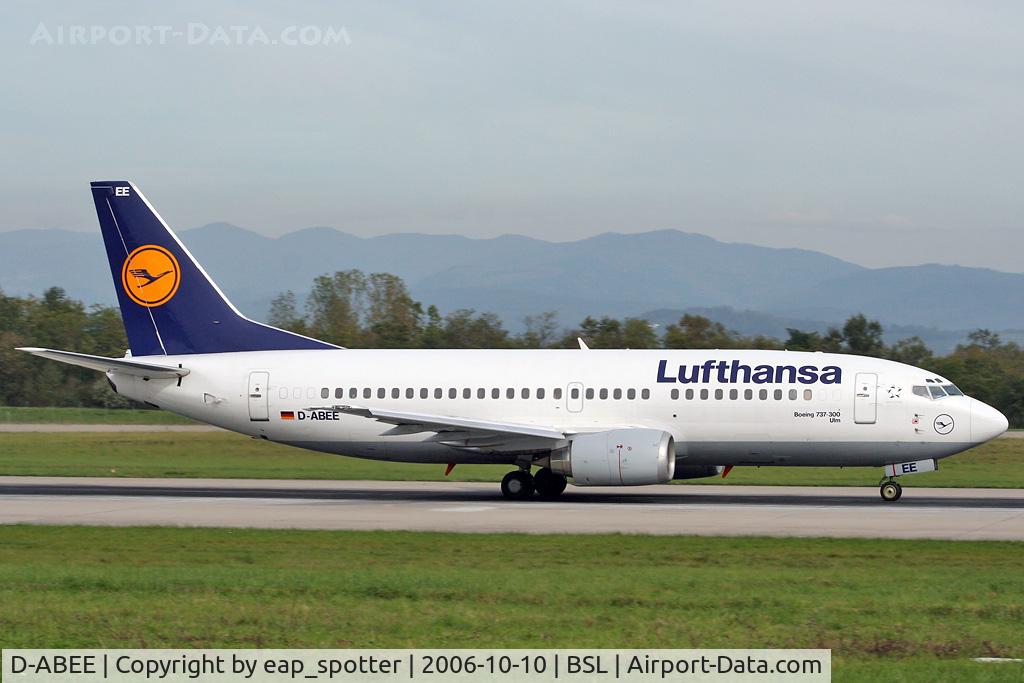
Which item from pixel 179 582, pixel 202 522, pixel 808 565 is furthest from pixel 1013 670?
pixel 202 522

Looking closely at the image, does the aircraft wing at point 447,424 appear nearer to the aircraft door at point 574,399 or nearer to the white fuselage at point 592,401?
the white fuselage at point 592,401

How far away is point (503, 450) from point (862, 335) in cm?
4690

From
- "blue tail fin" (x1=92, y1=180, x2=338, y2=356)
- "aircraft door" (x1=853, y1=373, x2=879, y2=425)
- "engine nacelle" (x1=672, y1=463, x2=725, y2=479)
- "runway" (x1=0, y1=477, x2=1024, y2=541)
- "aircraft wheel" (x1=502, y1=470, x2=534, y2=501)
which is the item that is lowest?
"runway" (x1=0, y1=477, x2=1024, y2=541)

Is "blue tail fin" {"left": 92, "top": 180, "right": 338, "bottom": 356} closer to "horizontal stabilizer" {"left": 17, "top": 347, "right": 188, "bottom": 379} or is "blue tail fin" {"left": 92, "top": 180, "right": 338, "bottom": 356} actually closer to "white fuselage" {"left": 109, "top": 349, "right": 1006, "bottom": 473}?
"white fuselage" {"left": 109, "top": 349, "right": 1006, "bottom": 473}

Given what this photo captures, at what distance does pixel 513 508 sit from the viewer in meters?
30.2

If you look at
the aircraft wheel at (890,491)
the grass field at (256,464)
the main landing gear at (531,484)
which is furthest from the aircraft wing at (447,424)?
the aircraft wheel at (890,491)

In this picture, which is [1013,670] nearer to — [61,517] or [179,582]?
[179,582]

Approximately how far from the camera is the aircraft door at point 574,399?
33.5m

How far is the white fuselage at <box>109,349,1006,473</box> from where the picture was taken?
32.2 m

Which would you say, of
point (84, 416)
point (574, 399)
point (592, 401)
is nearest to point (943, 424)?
point (592, 401)

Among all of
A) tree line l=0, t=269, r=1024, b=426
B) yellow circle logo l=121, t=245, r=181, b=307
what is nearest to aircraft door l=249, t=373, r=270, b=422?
yellow circle logo l=121, t=245, r=181, b=307

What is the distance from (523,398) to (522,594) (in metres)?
17.8

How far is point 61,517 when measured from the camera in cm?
2697

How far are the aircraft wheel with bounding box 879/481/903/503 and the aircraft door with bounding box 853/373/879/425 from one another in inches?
60.4
